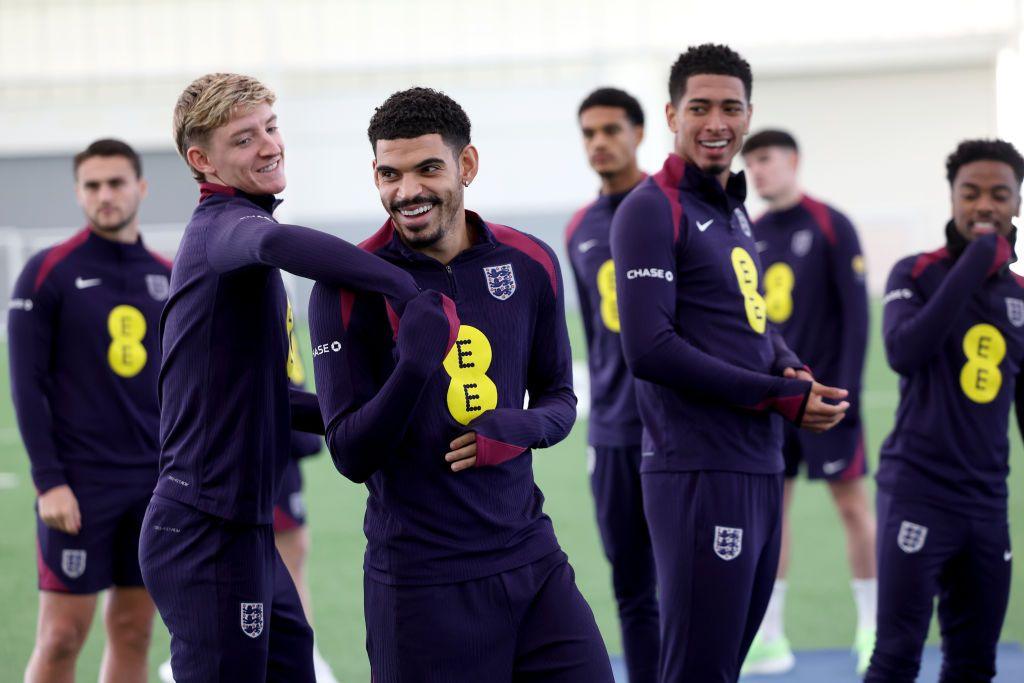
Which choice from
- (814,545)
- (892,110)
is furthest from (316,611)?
(892,110)

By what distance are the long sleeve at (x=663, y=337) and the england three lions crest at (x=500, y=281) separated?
64cm

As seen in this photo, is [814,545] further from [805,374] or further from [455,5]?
[455,5]

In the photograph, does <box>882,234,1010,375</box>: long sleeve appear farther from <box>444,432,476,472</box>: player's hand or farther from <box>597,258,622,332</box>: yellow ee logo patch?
<box>444,432,476,472</box>: player's hand

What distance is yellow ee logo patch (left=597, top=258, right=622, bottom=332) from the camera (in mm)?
4277

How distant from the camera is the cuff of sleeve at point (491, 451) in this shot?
2479 mm

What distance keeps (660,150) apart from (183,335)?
18502 mm

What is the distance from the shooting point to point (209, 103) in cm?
281

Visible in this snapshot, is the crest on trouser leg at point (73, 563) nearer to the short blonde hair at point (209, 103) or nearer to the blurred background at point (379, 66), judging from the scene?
the short blonde hair at point (209, 103)

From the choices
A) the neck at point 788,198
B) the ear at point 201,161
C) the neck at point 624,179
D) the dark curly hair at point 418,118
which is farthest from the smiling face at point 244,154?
the neck at point 788,198

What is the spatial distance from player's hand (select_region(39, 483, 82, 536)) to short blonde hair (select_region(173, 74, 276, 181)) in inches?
58.3

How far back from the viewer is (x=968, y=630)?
11.8 ft

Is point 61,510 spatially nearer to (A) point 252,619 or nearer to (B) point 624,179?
(A) point 252,619

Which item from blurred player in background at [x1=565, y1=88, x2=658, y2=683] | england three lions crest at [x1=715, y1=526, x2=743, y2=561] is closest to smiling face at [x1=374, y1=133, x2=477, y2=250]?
england three lions crest at [x1=715, y1=526, x2=743, y2=561]

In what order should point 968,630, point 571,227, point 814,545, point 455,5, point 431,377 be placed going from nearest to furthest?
point 431,377
point 968,630
point 571,227
point 814,545
point 455,5
